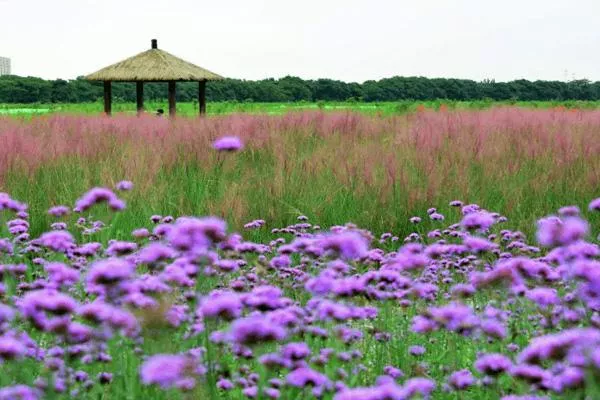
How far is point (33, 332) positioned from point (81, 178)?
3.64m

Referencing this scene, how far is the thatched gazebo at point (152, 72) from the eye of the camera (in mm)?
21516

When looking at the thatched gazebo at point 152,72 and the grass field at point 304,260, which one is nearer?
the grass field at point 304,260

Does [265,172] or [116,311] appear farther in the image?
[265,172]

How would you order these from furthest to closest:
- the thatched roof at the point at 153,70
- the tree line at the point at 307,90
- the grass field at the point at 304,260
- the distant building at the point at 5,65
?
A: 1. the distant building at the point at 5,65
2. the tree line at the point at 307,90
3. the thatched roof at the point at 153,70
4. the grass field at the point at 304,260

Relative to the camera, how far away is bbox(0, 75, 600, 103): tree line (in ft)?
194

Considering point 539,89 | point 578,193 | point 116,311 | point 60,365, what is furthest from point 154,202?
point 539,89

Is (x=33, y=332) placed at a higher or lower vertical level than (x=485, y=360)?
lower

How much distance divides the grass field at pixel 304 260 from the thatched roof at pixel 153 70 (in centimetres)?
866

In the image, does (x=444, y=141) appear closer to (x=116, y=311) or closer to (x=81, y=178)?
(x=81, y=178)

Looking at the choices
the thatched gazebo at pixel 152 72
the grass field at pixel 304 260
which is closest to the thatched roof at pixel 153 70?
the thatched gazebo at pixel 152 72

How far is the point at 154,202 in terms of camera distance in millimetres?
6719

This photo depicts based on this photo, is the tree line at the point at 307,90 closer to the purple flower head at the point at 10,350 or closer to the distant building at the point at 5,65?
the purple flower head at the point at 10,350

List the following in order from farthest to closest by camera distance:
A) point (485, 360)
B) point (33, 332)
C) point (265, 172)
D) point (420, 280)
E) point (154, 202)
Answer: point (265, 172), point (154, 202), point (420, 280), point (33, 332), point (485, 360)

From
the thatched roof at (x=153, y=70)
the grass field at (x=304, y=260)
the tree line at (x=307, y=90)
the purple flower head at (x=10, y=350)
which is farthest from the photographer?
the tree line at (x=307, y=90)
